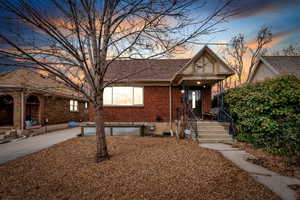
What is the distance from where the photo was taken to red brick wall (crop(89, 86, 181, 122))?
11852mm

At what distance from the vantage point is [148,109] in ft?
39.1

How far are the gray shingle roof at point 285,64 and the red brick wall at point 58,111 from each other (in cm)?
2189

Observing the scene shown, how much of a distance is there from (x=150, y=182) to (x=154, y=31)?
3915mm

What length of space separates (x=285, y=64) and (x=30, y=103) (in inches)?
960

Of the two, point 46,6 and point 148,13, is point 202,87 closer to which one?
point 148,13

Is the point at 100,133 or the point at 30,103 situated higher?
the point at 30,103

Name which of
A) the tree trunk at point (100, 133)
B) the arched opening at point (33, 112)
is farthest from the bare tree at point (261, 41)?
the arched opening at point (33, 112)

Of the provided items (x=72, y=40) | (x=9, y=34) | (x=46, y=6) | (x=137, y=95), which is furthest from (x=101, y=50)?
(x=137, y=95)

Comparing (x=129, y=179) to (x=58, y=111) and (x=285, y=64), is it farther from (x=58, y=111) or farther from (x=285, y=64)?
(x=285, y=64)

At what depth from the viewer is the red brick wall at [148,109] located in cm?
1185

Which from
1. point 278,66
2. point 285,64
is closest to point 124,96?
point 278,66

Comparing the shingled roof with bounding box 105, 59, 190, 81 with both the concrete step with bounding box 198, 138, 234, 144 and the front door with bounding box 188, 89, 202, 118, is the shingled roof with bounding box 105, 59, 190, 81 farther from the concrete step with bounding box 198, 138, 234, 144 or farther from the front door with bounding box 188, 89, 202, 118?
the concrete step with bounding box 198, 138, 234, 144

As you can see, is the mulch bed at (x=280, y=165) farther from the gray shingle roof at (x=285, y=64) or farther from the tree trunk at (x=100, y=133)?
the gray shingle roof at (x=285, y=64)

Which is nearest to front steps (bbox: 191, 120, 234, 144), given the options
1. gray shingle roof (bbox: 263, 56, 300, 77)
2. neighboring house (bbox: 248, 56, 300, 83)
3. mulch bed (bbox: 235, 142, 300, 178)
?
mulch bed (bbox: 235, 142, 300, 178)
